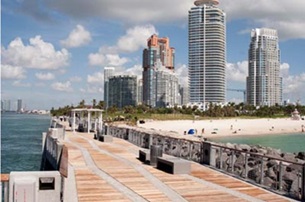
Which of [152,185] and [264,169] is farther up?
[264,169]

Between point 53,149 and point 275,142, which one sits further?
point 275,142

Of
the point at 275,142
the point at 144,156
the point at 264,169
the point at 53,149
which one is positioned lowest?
the point at 275,142

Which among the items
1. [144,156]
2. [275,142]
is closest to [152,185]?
[144,156]

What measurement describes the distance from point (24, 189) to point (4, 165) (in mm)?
30189

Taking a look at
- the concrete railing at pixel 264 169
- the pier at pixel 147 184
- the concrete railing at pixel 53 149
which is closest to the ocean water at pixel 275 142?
the concrete railing at pixel 53 149

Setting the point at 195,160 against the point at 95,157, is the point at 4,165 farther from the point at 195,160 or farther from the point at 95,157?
the point at 195,160

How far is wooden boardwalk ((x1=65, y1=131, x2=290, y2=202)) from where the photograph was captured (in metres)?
10.8

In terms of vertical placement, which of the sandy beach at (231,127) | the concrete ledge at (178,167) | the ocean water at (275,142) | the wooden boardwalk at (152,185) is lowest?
the ocean water at (275,142)

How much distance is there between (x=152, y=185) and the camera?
1227 centimetres

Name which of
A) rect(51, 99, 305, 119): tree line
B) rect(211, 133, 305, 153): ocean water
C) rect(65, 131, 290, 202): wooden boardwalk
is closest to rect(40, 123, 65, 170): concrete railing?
rect(65, 131, 290, 202): wooden boardwalk

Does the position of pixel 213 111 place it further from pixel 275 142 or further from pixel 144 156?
pixel 144 156

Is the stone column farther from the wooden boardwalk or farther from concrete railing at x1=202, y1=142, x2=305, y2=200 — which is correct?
the wooden boardwalk

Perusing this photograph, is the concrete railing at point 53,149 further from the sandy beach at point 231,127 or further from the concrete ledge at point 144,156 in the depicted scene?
the sandy beach at point 231,127

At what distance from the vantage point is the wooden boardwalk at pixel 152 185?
10.8 m
